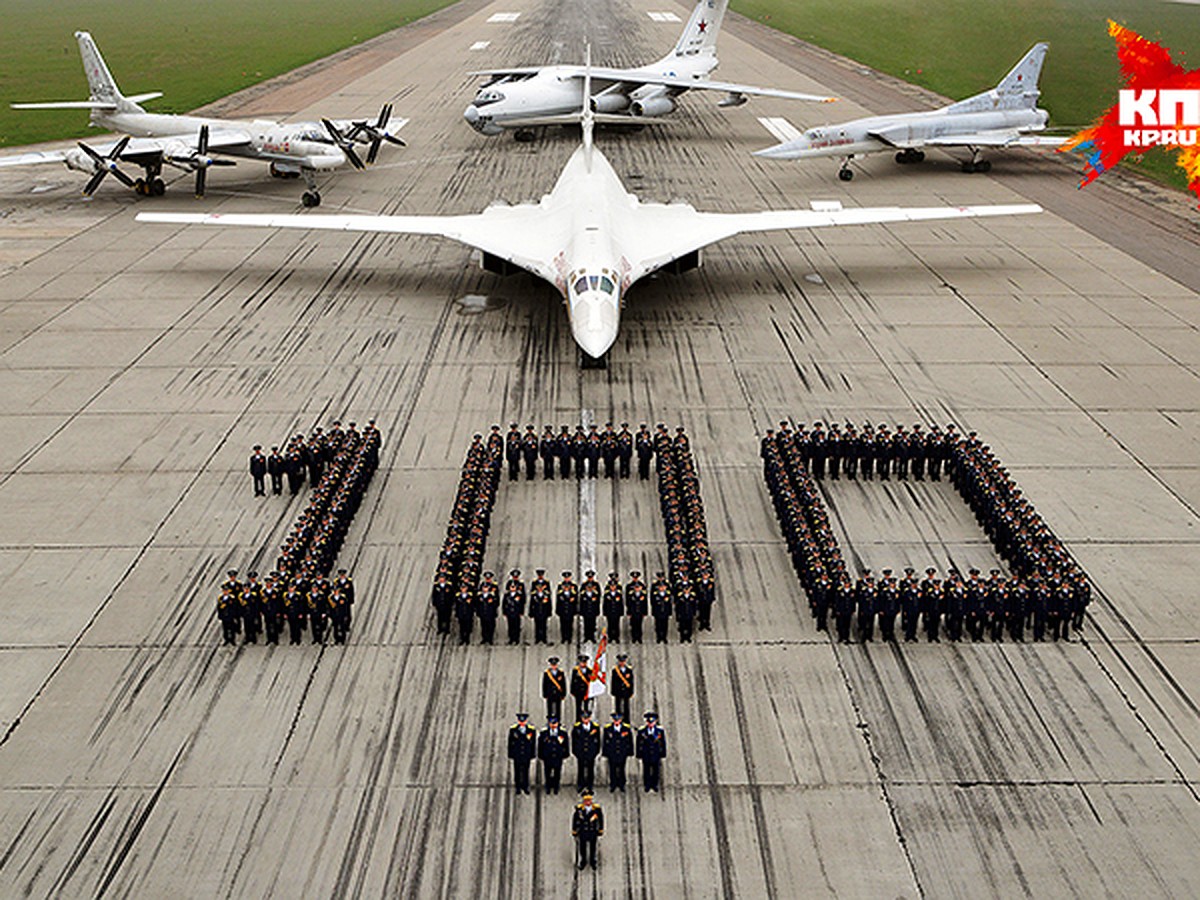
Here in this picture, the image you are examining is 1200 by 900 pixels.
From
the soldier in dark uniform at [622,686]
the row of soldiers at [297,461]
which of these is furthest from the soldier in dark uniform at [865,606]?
the row of soldiers at [297,461]

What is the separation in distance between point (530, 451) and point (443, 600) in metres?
4.83

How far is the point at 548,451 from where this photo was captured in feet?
61.5

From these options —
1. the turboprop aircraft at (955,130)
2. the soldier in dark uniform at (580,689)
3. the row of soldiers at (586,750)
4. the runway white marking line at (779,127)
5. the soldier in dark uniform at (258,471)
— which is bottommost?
the row of soldiers at (586,750)

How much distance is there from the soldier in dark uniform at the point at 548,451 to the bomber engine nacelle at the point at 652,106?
116 ft

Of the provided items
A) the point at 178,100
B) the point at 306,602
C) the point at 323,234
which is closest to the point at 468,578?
the point at 306,602

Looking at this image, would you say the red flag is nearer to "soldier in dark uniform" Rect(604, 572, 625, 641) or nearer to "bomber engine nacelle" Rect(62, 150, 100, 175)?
"soldier in dark uniform" Rect(604, 572, 625, 641)

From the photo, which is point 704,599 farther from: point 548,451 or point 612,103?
point 612,103

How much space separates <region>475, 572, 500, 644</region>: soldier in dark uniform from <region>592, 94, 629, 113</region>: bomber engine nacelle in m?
40.3

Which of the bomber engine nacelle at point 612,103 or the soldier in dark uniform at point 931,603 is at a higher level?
the bomber engine nacelle at point 612,103

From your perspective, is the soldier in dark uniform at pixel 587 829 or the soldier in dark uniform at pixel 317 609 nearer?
the soldier in dark uniform at pixel 587 829

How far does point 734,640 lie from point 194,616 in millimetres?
8123

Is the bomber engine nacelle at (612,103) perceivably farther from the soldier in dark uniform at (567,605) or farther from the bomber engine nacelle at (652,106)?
the soldier in dark uniform at (567,605)

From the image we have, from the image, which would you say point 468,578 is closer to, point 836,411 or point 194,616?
point 194,616

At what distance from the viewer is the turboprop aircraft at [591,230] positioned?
22359 millimetres
